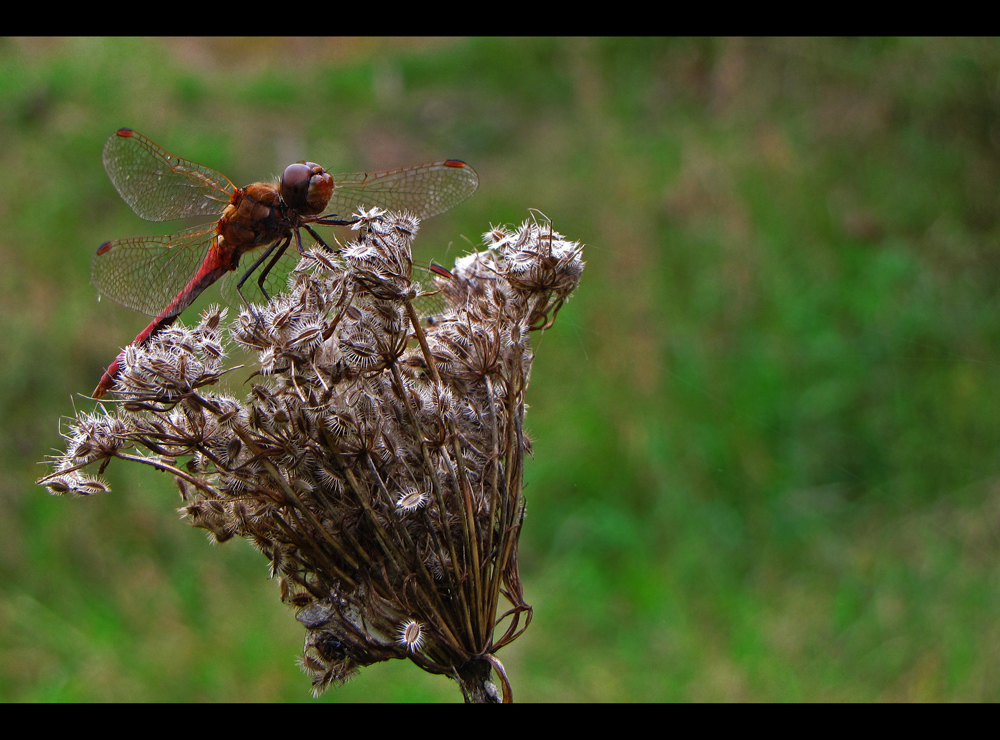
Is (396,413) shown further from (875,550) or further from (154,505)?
(154,505)

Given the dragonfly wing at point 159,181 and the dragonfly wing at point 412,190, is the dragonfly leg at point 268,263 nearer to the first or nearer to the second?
the dragonfly wing at point 412,190

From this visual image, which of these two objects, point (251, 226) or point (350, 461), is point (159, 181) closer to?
point (251, 226)

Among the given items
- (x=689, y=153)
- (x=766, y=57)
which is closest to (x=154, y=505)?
(x=689, y=153)

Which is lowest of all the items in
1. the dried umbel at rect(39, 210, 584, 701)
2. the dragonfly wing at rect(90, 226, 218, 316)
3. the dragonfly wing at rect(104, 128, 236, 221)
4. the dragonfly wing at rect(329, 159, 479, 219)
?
the dried umbel at rect(39, 210, 584, 701)

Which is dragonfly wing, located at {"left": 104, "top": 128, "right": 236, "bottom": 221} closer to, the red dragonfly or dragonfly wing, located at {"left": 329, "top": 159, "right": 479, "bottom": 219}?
the red dragonfly

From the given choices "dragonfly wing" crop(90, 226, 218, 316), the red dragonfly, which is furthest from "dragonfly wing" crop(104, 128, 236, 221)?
"dragonfly wing" crop(90, 226, 218, 316)

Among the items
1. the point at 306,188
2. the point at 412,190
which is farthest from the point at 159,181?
the point at 412,190
